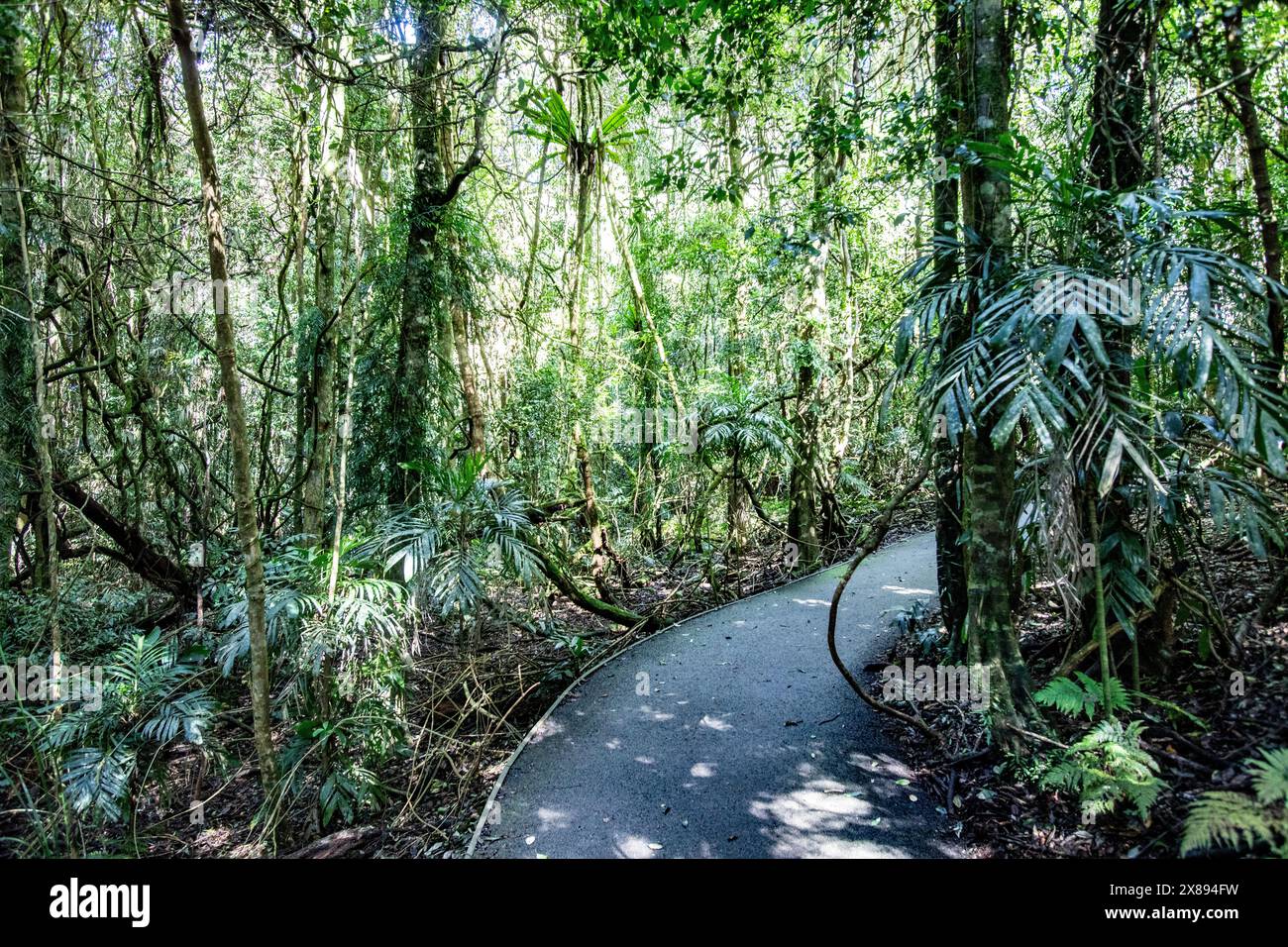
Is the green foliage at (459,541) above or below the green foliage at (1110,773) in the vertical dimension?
above

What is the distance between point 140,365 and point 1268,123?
10270mm

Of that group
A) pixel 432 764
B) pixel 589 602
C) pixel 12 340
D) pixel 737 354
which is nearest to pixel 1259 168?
pixel 589 602

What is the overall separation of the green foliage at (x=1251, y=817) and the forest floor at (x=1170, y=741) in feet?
0.92

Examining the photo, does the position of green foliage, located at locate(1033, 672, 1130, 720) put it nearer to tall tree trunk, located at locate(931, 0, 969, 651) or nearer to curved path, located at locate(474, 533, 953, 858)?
curved path, located at locate(474, 533, 953, 858)

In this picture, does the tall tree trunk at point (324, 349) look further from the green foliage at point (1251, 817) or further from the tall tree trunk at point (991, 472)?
the green foliage at point (1251, 817)

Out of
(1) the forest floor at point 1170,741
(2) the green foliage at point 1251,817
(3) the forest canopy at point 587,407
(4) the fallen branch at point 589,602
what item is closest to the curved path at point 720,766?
(1) the forest floor at point 1170,741

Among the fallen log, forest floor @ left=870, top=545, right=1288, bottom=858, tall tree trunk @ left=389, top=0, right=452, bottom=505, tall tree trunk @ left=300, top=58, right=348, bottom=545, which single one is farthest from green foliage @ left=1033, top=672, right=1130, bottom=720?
the fallen log

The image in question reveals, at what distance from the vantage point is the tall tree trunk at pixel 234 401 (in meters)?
2.99

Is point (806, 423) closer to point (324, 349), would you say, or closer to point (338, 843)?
point (324, 349)

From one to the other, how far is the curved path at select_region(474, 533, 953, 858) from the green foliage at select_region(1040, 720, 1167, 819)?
0.64 metres

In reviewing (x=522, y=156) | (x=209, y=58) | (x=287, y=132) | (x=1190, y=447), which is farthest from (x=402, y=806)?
(x=522, y=156)

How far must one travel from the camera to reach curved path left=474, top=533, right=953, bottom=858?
304 cm

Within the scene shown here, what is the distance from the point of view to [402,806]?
3.91 m
